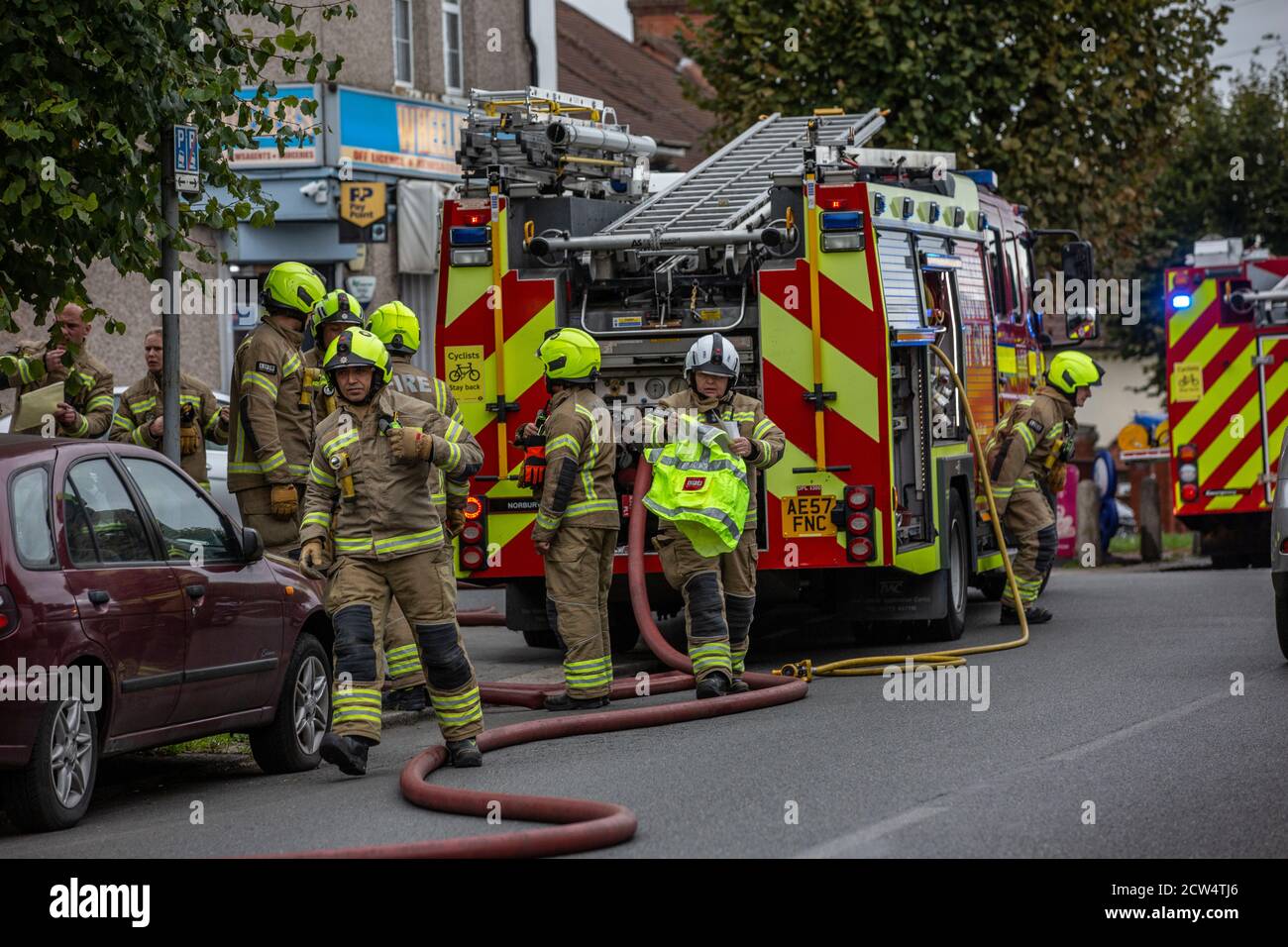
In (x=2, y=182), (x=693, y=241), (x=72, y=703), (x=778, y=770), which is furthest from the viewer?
(x=693, y=241)

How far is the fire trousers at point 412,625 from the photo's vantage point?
8664mm

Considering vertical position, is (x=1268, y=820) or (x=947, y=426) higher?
(x=947, y=426)

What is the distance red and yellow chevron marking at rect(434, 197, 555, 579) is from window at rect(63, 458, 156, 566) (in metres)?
4.24

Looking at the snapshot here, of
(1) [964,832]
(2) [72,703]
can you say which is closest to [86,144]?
(2) [72,703]

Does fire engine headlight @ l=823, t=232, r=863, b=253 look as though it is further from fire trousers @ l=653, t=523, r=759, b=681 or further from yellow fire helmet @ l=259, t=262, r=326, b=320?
yellow fire helmet @ l=259, t=262, r=326, b=320

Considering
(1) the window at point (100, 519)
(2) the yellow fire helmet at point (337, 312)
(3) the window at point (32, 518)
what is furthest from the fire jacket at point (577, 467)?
(3) the window at point (32, 518)

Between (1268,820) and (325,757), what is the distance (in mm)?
3754

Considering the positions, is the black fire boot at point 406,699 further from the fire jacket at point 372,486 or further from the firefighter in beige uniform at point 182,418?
the fire jacket at point 372,486

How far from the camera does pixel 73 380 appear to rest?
11.0 m

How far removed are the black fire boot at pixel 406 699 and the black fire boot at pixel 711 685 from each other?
152 centimetres

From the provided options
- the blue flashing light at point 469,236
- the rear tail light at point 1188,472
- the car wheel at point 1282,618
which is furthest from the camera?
the rear tail light at point 1188,472

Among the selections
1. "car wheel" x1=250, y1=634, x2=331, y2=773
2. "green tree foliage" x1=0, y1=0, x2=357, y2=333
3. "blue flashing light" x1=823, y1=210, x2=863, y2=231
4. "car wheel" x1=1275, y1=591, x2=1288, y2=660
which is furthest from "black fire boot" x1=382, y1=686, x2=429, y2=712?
"car wheel" x1=1275, y1=591, x2=1288, y2=660

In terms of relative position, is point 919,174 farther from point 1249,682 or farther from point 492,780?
point 492,780

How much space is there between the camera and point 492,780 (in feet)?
27.9
